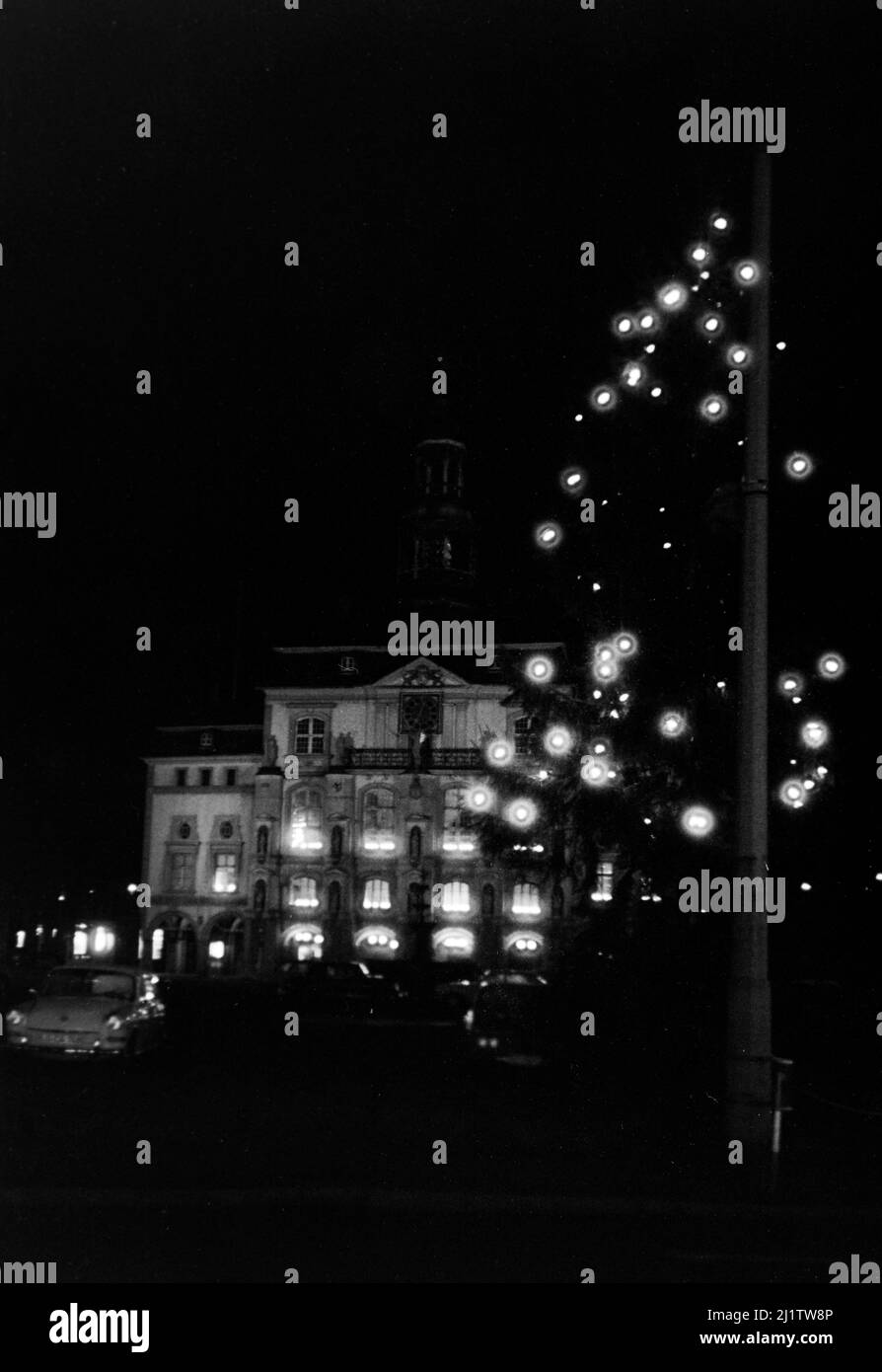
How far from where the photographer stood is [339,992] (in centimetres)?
3822

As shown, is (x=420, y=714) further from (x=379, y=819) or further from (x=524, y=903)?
(x=524, y=903)

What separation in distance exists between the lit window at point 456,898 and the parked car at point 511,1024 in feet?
140

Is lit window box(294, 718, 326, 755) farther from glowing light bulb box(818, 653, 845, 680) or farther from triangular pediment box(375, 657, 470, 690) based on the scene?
glowing light bulb box(818, 653, 845, 680)

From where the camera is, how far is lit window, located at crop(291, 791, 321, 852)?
6881 centimetres

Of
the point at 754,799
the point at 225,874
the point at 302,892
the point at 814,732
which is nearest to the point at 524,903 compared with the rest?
the point at 302,892

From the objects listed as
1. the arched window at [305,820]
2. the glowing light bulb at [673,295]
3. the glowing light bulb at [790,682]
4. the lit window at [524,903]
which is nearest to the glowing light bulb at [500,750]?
the glowing light bulb at [790,682]

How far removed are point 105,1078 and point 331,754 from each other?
52.2 metres

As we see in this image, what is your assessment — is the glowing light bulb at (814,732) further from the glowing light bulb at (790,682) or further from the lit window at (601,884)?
the lit window at (601,884)

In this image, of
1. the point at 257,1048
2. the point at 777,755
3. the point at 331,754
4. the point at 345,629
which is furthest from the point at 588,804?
the point at 345,629

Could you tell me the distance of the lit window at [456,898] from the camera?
65750 mm

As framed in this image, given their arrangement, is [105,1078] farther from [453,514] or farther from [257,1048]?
[453,514]

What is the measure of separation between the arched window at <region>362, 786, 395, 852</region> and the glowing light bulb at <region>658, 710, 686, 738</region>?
5154 centimetres

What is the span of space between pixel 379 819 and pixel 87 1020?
50040 millimetres
